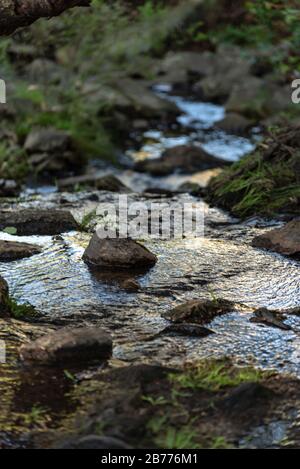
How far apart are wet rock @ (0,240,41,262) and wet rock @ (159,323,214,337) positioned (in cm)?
169

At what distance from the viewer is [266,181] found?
7.05 metres

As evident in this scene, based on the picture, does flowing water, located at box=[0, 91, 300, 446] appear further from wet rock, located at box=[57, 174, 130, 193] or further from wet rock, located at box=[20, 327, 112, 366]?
wet rock, located at box=[57, 174, 130, 193]

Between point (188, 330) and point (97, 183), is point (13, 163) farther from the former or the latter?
point (188, 330)

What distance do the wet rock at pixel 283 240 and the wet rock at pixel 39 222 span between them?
4.90 feet

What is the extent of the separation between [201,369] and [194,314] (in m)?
0.72

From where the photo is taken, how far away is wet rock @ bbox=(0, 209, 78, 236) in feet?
Answer: 20.4

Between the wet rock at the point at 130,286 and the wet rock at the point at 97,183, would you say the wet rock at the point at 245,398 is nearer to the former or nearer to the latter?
the wet rock at the point at 130,286

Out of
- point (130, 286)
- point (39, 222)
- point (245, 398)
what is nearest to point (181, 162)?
point (39, 222)

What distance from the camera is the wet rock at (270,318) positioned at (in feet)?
14.1

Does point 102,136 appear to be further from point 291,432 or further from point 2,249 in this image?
point 291,432

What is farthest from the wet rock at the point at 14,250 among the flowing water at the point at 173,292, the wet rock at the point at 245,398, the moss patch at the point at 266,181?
the wet rock at the point at 245,398

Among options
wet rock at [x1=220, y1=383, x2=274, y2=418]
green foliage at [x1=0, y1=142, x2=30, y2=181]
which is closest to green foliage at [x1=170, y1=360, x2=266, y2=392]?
wet rock at [x1=220, y1=383, x2=274, y2=418]

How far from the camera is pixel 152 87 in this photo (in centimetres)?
1602

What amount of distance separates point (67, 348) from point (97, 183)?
4.80 meters
